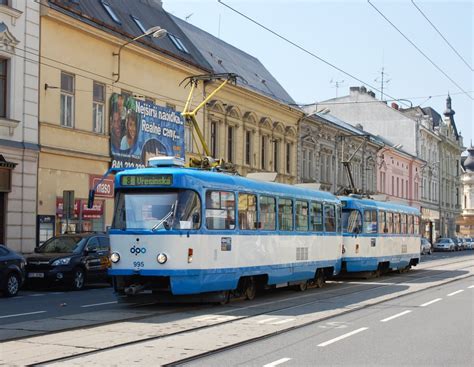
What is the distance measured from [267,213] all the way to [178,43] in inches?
803

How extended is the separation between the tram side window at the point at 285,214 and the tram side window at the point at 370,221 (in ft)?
24.7

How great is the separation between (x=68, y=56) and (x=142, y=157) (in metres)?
5.62

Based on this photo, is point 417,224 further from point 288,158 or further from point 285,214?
point 285,214

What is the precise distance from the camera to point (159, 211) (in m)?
15.1

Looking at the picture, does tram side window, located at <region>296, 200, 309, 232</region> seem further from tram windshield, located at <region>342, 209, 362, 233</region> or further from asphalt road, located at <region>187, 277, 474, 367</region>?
tram windshield, located at <region>342, 209, 362, 233</region>

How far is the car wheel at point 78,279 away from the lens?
20906 millimetres

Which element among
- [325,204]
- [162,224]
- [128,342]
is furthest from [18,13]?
[128,342]

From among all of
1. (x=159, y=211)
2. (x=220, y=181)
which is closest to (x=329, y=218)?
(x=220, y=181)

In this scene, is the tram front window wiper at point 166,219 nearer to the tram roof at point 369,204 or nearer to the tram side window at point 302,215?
the tram side window at point 302,215

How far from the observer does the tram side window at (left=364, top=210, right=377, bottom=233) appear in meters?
26.7

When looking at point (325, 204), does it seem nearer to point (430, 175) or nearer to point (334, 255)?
point (334, 255)

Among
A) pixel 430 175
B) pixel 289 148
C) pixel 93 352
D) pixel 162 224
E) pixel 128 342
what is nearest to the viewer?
pixel 93 352

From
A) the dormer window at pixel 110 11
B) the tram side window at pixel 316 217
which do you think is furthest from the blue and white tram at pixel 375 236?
the dormer window at pixel 110 11

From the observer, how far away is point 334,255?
76.0 ft
